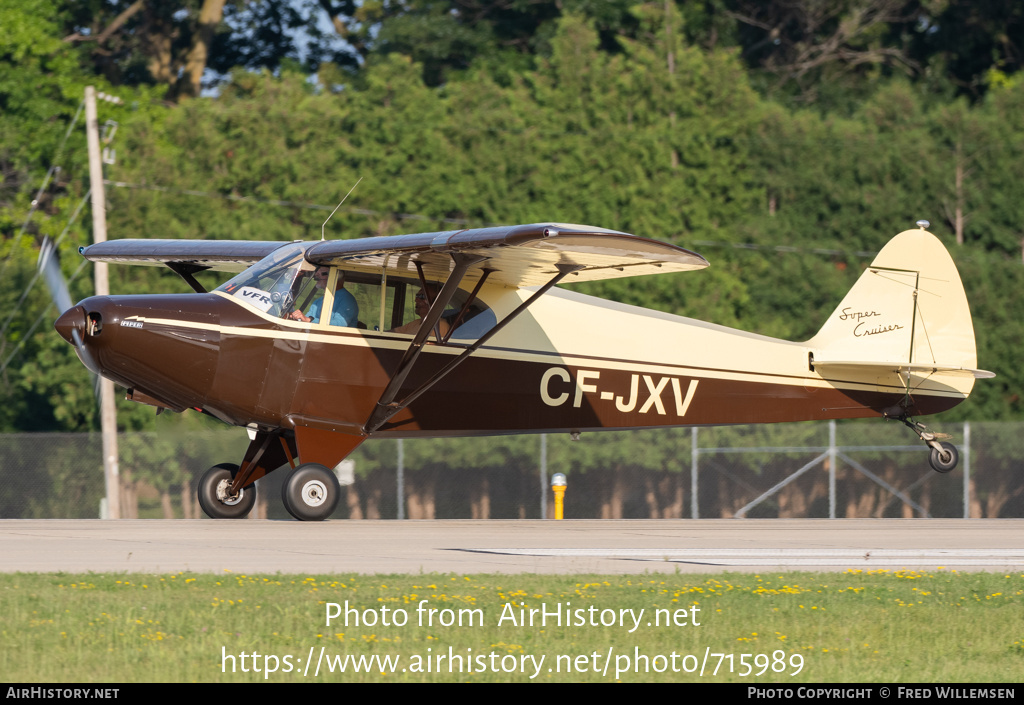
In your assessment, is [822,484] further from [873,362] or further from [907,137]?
[873,362]

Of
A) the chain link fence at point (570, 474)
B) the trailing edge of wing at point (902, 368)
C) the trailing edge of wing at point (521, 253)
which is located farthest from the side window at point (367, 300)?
the chain link fence at point (570, 474)

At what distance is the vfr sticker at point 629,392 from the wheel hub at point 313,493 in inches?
112

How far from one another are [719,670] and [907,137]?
26859 mm

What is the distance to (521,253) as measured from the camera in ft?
42.0

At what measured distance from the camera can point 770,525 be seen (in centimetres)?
1532

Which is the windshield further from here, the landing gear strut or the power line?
the power line

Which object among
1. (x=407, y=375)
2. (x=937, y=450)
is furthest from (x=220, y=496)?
(x=937, y=450)

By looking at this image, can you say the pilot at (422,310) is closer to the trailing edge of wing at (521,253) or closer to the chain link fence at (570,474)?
the trailing edge of wing at (521,253)

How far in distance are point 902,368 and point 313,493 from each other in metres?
7.62

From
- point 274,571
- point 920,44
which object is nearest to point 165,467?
point 274,571

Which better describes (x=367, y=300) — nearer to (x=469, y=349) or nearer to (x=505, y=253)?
(x=469, y=349)

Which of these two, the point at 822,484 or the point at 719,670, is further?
the point at 822,484

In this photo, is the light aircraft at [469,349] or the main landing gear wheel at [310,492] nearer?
the light aircraft at [469,349]

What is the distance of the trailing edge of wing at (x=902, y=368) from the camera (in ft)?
52.4
